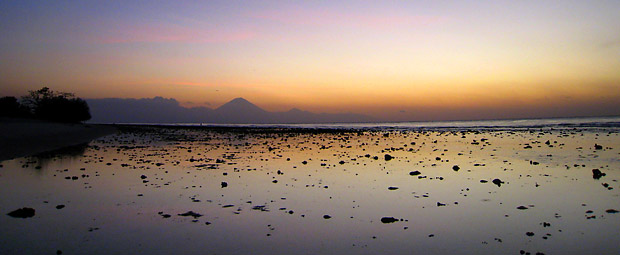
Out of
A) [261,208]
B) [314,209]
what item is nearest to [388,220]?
[314,209]

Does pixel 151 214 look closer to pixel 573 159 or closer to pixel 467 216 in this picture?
pixel 467 216

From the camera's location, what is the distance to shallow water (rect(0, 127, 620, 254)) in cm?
842

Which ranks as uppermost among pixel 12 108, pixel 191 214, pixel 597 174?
pixel 12 108

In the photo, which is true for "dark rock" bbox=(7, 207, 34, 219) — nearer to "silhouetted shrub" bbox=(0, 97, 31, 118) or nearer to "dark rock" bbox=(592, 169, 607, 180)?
"dark rock" bbox=(592, 169, 607, 180)

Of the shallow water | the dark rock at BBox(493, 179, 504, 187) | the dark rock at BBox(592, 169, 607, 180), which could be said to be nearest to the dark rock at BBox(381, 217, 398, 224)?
the shallow water

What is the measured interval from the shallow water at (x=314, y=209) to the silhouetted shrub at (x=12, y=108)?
98.6 metres

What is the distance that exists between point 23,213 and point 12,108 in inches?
4545

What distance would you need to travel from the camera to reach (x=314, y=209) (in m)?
11.5

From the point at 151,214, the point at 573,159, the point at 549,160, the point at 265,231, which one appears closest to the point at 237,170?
the point at 151,214

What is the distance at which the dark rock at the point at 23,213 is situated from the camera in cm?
1062

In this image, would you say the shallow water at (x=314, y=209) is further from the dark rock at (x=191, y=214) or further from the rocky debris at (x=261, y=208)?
the dark rock at (x=191, y=214)

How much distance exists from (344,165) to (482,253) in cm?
A: 1375

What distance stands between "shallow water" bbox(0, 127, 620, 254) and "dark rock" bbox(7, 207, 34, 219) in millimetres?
361

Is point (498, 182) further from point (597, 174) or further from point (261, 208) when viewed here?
point (261, 208)
